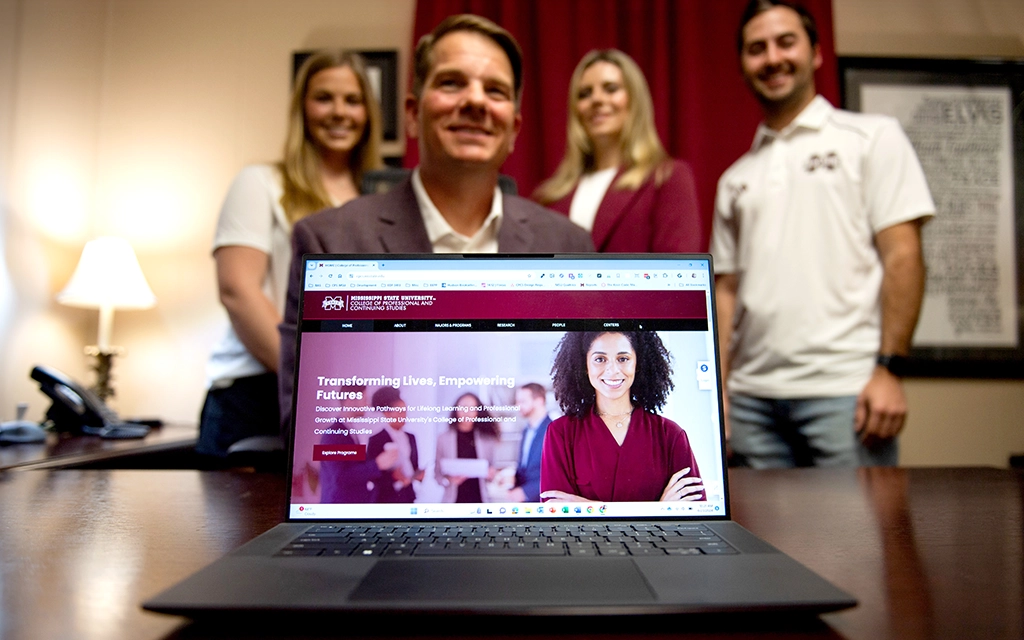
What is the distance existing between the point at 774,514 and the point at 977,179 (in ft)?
8.49

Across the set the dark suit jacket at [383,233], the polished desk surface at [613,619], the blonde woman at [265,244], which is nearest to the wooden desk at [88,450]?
the blonde woman at [265,244]

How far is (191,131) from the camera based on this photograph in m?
2.83

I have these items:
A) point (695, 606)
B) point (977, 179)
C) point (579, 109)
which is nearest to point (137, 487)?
point (695, 606)

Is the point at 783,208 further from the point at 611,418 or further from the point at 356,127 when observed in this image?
the point at 611,418

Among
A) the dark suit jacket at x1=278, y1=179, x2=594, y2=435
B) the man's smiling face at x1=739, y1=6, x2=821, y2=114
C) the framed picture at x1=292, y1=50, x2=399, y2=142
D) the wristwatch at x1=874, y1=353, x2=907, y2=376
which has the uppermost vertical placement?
the framed picture at x1=292, y1=50, x2=399, y2=142

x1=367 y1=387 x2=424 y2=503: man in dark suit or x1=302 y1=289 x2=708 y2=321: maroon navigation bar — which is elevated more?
x1=302 y1=289 x2=708 y2=321: maroon navigation bar

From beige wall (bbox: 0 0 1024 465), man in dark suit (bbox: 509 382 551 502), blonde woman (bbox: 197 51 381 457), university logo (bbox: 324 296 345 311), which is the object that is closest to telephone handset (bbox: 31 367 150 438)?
blonde woman (bbox: 197 51 381 457)

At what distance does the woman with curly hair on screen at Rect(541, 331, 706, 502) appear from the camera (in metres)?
0.63

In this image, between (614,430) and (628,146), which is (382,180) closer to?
(628,146)

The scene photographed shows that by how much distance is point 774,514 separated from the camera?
733 mm

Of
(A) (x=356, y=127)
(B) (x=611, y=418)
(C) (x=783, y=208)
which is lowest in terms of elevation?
(B) (x=611, y=418)

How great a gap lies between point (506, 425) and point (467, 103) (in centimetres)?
75

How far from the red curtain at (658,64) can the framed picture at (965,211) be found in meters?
0.35

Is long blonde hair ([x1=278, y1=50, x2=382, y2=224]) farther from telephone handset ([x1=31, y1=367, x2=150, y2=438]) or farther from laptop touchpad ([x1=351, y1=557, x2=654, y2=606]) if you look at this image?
laptop touchpad ([x1=351, y1=557, x2=654, y2=606])
